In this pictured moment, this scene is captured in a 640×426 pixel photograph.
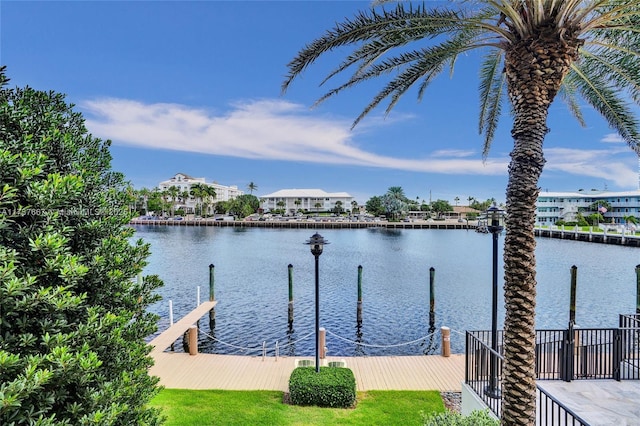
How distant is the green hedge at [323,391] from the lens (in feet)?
27.2

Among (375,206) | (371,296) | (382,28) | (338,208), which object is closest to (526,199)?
(382,28)

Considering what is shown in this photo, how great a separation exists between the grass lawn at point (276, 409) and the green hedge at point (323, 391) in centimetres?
17

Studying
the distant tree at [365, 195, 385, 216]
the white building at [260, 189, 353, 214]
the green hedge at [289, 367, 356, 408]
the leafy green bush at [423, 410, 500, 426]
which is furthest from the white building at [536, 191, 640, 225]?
the leafy green bush at [423, 410, 500, 426]

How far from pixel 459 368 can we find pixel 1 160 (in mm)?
12169

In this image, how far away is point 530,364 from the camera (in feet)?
16.3

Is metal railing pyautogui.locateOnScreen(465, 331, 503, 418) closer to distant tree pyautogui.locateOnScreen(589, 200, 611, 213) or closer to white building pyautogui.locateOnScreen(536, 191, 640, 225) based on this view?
white building pyautogui.locateOnScreen(536, 191, 640, 225)

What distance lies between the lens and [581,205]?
3777 inches

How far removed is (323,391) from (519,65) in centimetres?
758

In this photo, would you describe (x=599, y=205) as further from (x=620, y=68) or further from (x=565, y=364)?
(x=620, y=68)

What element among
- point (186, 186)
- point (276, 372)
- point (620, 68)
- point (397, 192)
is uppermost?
point (186, 186)

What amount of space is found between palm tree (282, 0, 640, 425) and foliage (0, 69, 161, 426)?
4.22 metres

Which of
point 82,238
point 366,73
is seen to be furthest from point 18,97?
point 366,73

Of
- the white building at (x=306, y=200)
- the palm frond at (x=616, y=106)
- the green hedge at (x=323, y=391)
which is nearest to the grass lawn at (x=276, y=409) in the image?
the green hedge at (x=323, y=391)

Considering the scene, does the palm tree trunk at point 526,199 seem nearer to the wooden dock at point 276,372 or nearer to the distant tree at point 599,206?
the wooden dock at point 276,372
